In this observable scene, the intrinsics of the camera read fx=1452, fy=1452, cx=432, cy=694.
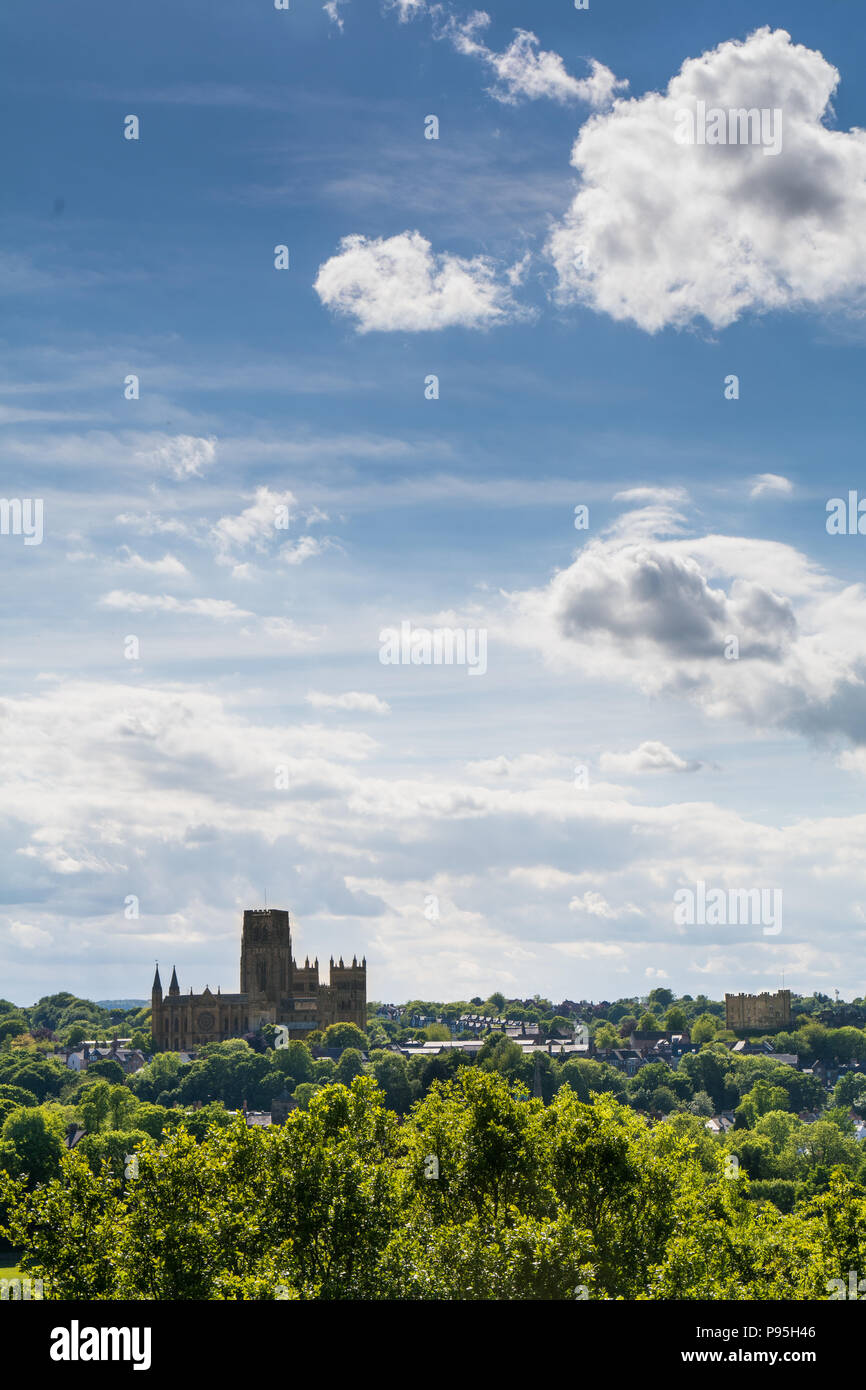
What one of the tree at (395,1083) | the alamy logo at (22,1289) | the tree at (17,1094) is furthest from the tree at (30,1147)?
the alamy logo at (22,1289)

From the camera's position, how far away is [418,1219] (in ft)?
163

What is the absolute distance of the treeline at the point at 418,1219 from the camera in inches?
1634
